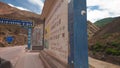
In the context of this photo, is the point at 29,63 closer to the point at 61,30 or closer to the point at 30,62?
the point at 30,62

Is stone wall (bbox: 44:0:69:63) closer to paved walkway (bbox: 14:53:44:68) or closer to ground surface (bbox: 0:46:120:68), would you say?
paved walkway (bbox: 14:53:44:68)

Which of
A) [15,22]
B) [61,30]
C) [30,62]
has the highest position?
[15,22]

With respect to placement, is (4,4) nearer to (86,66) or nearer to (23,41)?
(23,41)

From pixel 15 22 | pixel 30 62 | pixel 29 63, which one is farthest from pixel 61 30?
pixel 15 22

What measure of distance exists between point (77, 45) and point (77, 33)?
26cm

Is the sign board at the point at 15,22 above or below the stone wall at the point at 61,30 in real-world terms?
above

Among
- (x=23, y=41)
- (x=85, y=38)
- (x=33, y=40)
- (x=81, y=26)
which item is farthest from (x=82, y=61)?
(x=23, y=41)

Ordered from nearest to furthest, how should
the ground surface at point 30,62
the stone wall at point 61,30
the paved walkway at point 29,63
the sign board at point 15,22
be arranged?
the stone wall at point 61,30 → the paved walkway at point 29,63 → the ground surface at point 30,62 → the sign board at point 15,22

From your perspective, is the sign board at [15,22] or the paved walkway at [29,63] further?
the sign board at [15,22]

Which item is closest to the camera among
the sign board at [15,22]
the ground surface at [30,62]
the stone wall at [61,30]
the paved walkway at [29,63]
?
the stone wall at [61,30]

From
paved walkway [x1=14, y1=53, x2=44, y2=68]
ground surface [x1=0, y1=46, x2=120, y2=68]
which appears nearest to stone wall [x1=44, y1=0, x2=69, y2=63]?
paved walkway [x1=14, y1=53, x2=44, y2=68]

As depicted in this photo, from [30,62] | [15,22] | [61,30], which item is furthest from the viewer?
[15,22]

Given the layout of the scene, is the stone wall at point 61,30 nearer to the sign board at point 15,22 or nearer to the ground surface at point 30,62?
the ground surface at point 30,62

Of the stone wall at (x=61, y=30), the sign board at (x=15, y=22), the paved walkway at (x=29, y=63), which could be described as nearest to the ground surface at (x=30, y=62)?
the paved walkway at (x=29, y=63)
